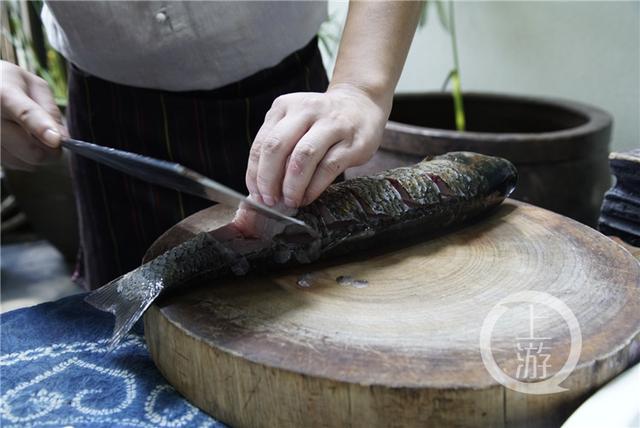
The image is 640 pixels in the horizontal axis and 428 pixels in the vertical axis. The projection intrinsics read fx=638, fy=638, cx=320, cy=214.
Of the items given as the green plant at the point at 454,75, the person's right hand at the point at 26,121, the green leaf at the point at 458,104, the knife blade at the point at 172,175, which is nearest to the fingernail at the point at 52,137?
the person's right hand at the point at 26,121

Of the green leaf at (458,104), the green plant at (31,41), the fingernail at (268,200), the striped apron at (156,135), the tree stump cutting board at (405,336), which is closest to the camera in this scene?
the tree stump cutting board at (405,336)

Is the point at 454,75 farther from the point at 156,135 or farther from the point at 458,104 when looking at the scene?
the point at 156,135

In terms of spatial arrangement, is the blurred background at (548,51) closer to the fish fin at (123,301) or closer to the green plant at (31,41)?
the green plant at (31,41)

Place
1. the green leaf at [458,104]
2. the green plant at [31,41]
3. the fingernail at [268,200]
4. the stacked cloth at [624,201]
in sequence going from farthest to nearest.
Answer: the green plant at [31,41], the green leaf at [458,104], the stacked cloth at [624,201], the fingernail at [268,200]

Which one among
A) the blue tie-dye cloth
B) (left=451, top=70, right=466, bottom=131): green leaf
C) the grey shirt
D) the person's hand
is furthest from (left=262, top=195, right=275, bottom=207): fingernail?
(left=451, top=70, right=466, bottom=131): green leaf

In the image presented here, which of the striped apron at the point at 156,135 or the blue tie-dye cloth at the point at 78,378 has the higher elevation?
the striped apron at the point at 156,135

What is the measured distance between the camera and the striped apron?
131cm

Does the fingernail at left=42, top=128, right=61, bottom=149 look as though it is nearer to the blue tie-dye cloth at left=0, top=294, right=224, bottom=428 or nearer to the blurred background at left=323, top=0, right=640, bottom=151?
the blue tie-dye cloth at left=0, top=294, right=224, bottom=428

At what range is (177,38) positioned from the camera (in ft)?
3.93

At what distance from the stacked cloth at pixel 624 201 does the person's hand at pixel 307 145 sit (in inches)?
16.3

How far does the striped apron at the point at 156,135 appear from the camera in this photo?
1.31 meters

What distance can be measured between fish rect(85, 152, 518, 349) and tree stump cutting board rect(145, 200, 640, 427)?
0.03 metres

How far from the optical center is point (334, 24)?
2992mm

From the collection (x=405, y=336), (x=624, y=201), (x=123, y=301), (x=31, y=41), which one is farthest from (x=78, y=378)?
(x=31, y=41)
